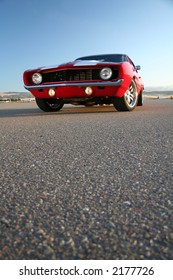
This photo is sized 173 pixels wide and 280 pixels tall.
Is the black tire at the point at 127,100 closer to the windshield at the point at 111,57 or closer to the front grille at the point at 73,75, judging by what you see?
the front grille at the point at 73,75

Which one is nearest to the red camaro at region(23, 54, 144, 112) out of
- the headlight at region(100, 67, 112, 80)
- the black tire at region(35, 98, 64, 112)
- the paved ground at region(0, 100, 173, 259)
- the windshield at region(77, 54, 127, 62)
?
the headlight at region(100, 67, 112, 80)

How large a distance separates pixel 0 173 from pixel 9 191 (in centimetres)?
29

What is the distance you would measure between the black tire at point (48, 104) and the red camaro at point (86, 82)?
0.41 metres

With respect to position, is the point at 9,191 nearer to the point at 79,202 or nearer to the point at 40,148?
the point at 79,202

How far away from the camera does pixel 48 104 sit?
18.0 feet

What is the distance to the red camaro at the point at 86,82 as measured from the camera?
4340 millimetres

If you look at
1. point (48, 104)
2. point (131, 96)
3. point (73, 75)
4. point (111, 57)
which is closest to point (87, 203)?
point (73, 75)

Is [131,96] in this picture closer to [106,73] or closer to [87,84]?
[106,73]

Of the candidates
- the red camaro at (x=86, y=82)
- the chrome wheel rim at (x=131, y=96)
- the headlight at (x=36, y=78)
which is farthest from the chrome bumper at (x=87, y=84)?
the chrome wheel rim at (x=131, y=96)

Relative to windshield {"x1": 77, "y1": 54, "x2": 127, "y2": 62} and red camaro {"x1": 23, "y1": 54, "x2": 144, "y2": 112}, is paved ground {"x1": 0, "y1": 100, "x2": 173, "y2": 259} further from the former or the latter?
windshield {"x1": 77, "y1": 54, "x2": 127, "y2": 62}

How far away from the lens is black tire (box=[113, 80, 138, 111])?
185 inches

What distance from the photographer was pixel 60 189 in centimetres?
118

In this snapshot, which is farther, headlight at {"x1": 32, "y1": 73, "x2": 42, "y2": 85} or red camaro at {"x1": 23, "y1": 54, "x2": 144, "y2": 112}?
headlight at {"x1": 32, "y1": 73, "x2": 42, "y2": 85}
